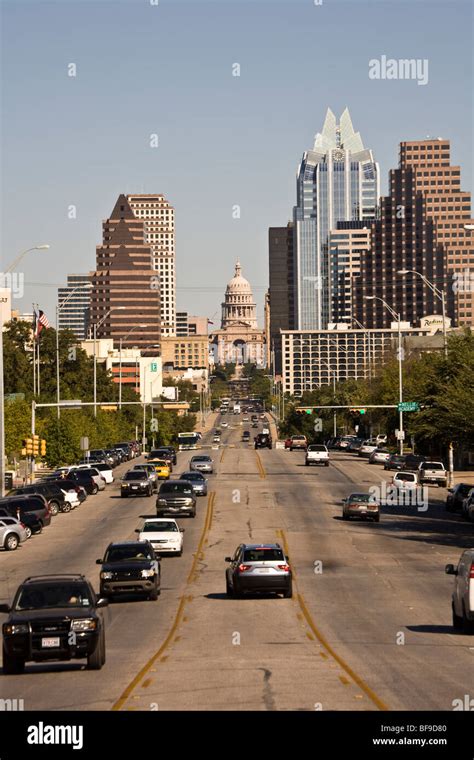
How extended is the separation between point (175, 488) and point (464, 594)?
106ft

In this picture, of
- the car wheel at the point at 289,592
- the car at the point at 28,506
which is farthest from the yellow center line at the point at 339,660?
the car at the point at 28,506

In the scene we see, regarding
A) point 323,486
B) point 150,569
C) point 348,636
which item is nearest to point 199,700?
point 348,636

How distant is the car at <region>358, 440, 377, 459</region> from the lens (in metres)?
105

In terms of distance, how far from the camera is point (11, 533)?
47281 mm

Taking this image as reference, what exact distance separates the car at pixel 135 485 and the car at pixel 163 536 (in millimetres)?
24455

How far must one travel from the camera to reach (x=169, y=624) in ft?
94.6

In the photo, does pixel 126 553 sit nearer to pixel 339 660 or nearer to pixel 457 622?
pixel 457 622

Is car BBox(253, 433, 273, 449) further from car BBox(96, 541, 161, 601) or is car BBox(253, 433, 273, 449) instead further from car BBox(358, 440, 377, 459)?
car BBox(96, 541, 161, 601)

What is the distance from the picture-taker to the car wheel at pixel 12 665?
21.3m

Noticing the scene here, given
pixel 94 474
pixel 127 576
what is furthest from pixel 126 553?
pixel 94 474

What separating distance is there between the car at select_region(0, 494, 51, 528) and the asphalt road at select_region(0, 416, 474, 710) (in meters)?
0.93

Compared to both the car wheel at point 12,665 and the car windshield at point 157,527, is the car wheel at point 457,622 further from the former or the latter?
the car windshield at point 157,527

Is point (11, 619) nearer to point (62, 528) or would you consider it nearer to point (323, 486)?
point (62, 528)
